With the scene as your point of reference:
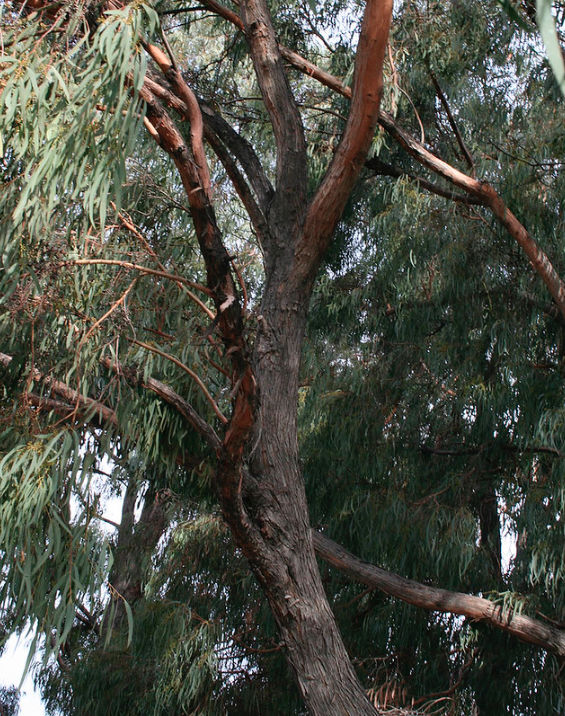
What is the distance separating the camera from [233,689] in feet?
13.4

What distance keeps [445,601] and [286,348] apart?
4.29 ft

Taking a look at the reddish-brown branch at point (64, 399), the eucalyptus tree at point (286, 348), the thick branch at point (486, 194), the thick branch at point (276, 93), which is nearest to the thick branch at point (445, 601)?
the eucalyptus tree at point (286, 348)

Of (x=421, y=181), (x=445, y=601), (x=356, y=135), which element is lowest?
(x=445, y=601)

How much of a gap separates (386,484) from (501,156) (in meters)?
1.52

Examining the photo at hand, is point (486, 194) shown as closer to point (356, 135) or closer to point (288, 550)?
point (356, 135)

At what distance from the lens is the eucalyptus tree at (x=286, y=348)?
2.02 metres

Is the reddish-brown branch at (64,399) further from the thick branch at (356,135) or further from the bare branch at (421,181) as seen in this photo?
the bare branch at (421,181)

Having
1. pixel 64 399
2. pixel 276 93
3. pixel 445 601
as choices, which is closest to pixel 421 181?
pixel 276 93

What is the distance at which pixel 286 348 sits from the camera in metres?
2.64

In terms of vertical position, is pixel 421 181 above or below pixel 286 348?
above

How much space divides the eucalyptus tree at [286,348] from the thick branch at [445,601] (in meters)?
0.01

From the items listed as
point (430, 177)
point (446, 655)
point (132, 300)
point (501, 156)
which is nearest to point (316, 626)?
point (132, 300)

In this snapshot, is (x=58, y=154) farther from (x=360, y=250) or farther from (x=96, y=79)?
(x=360, y=250)

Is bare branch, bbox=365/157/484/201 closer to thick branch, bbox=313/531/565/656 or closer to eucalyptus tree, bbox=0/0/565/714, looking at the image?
eucalyptus tree, bbox=0/0/565/714
